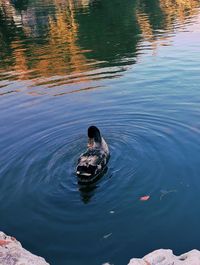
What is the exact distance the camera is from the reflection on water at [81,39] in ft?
111

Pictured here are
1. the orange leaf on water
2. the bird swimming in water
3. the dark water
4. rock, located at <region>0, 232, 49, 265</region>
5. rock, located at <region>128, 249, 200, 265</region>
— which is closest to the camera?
rock, located at <region>128, 249, 200, 265</region>

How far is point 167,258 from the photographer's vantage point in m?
10.9

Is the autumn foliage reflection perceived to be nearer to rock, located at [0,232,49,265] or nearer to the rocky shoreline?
rock, located at [0,232,49,265]

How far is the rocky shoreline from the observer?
1077 centimetres

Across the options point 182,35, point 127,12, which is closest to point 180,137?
point 182,35

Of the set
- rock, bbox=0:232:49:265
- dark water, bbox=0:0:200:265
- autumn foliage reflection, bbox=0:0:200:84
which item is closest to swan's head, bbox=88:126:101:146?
dark water, bbox=0:0:200:265

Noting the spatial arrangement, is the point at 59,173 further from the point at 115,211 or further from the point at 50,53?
the point at 50,53

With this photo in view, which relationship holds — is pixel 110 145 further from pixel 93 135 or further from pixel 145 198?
pixel 145 198

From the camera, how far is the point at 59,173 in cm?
1667

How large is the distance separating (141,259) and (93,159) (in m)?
5.76

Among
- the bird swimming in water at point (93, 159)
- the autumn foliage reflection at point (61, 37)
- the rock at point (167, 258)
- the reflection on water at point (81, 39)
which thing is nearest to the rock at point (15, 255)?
the rock at point (167, 258)

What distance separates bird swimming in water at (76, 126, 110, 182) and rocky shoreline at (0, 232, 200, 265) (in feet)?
15.1

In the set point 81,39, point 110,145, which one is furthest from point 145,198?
point 81,39

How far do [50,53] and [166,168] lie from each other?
29.2 meters
